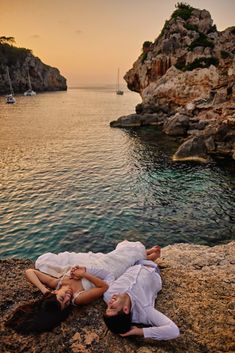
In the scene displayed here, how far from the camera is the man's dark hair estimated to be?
618 centimetres

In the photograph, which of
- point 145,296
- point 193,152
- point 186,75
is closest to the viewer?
point 145,296

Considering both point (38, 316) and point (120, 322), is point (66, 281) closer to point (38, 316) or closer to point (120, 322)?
point (38, 316)

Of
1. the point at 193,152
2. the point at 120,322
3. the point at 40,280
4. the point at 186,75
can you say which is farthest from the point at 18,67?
the point at 120,322

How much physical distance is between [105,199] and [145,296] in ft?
50.2

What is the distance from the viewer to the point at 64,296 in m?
6.75

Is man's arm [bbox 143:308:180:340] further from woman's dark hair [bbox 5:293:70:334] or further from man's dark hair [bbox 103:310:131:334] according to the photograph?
woman's dark hair [bbox 5:293:70:334]

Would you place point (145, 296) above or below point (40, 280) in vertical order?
above

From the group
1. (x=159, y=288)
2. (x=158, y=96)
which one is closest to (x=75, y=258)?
(x=159, y=288)

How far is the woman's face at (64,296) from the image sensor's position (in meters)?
6.64

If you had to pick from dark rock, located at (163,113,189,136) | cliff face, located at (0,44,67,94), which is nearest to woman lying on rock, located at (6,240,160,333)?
dark rock, located at (163,113,189,136)

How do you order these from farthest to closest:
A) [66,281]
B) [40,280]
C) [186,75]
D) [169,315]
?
1. [186,75]
2. [40,280]
3. [66,281]
4. [169,315]

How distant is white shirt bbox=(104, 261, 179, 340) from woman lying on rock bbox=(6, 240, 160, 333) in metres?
0.38

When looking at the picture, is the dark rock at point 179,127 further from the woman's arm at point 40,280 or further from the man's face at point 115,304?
the man's face at point 115,304

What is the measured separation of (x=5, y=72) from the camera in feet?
484
